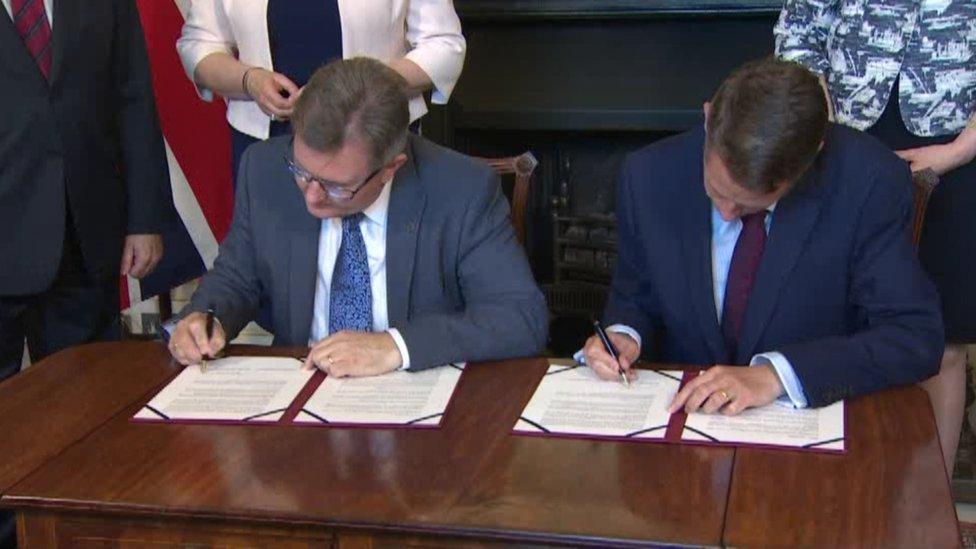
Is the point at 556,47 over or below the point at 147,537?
over

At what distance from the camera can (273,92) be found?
2.46 m

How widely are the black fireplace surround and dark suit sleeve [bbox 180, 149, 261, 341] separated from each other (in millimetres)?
1581

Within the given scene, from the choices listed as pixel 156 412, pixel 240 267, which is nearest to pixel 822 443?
pixel 156 412

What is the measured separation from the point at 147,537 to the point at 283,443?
224 millimetres

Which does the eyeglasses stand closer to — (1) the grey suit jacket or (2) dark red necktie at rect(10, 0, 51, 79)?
(1) the grey suit jacket

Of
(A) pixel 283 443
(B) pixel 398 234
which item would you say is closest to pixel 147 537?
(A) pixel 283 443

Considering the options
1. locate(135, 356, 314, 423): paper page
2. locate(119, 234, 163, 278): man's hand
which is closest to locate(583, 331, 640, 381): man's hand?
locate(135, 356, 314, 423): paper page

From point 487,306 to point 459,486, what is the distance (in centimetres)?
61

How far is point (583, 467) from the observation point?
1.58m

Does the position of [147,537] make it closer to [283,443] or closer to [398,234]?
[283,443]

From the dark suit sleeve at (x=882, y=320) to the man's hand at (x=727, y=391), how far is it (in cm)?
5

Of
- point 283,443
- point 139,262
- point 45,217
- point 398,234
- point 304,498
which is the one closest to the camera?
point 304,498

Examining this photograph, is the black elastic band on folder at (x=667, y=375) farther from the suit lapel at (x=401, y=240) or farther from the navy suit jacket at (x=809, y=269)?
the suit lapel at (x=401, y=240)

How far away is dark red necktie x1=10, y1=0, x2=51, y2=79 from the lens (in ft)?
7.72
